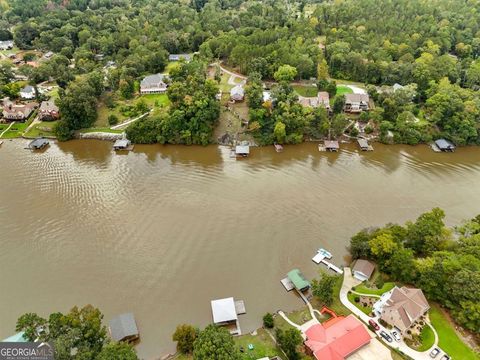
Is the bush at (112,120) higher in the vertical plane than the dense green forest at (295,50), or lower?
lower

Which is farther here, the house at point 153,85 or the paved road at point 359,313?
the house at point 153,85

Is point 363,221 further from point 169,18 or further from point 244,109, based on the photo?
point 169,18

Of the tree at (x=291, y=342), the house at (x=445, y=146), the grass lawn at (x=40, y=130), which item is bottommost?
the tree at (x=291, y=342)

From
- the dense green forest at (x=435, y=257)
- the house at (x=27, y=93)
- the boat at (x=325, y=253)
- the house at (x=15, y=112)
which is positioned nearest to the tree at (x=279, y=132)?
the dense green forest at (x=435, y=257)

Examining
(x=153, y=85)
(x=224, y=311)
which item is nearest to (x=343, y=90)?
(x=153, y=85)

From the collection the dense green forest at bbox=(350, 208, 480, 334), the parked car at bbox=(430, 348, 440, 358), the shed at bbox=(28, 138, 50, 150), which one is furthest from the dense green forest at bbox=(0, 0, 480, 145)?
the parked car at bbox=(430, 348, 440, 358)

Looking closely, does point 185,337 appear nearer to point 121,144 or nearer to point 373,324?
point 373,324

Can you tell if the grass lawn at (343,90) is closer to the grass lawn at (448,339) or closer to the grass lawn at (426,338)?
the grass lawn at (448,339)
